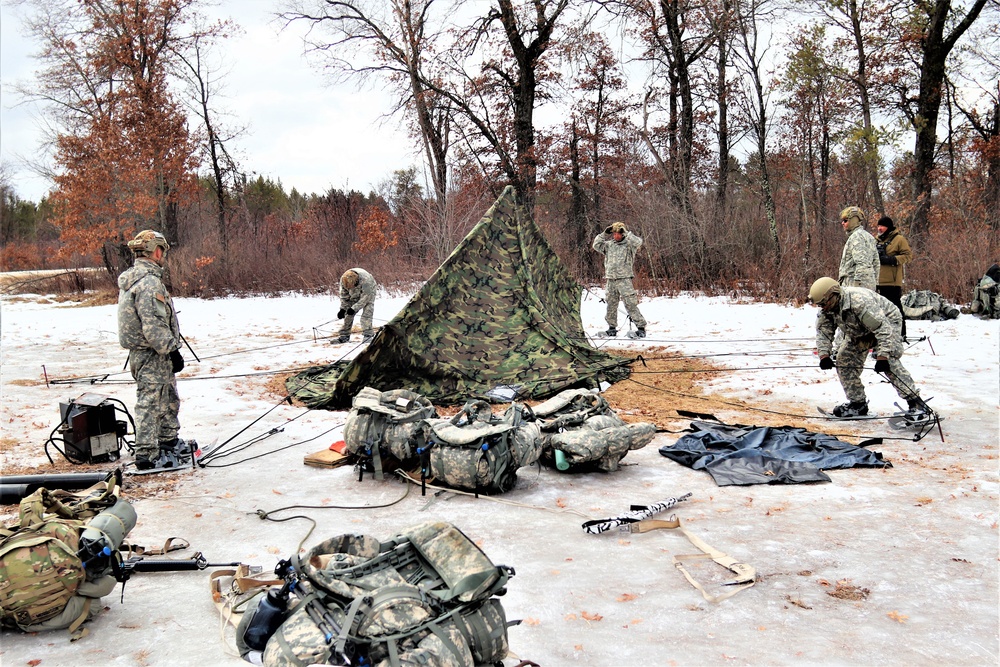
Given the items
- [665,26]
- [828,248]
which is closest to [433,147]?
[665,26]

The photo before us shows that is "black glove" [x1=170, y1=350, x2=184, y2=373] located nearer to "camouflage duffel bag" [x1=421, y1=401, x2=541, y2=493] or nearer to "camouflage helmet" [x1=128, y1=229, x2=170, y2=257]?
"camouflage helmet" [x1=128, y1=229, x2=170, y2=257]

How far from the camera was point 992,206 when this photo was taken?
762 inches

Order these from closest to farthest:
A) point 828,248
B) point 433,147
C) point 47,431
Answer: point 47,431, point 828,248, point 433,147

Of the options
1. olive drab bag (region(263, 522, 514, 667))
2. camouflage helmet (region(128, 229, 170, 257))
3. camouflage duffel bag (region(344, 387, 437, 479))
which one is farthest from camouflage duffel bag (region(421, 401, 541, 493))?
camouflage helmet (region(128, 229, 170, 257))

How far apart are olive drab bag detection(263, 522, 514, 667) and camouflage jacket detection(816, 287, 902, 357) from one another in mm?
4872

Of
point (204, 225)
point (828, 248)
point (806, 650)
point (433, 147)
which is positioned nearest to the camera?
point (806, 650)

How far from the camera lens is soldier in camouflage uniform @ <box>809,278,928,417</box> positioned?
6316mm

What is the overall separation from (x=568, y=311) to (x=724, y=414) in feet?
10.0

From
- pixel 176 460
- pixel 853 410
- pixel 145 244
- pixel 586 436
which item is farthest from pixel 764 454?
pixel 145 244

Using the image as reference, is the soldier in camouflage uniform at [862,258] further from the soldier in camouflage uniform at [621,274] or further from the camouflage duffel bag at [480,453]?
the camouflage duffel bag at [480,453]

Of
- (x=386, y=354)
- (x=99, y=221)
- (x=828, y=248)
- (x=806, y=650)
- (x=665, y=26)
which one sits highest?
(x=665, y=26)

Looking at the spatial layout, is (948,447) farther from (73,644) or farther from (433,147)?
(433,147)

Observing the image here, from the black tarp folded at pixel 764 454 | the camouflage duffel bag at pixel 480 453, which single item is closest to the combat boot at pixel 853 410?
the black tarp folded at pixel 764 454

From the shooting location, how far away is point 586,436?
207 inches
